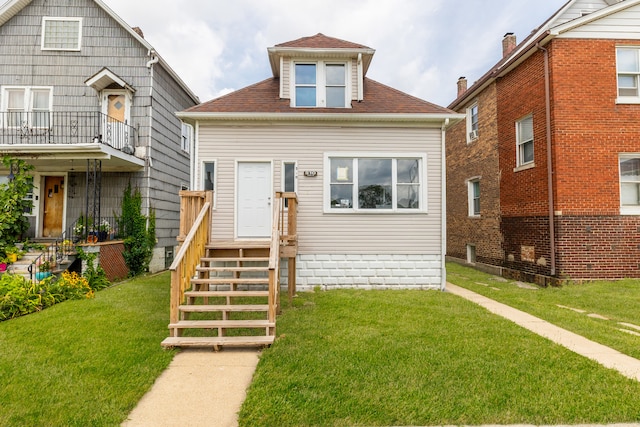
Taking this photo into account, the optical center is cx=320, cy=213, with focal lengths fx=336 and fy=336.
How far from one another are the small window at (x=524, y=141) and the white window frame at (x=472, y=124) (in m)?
2.72

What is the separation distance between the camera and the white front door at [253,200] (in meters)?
8.43

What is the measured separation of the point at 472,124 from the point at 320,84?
26.0ft

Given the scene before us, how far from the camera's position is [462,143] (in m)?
14.5

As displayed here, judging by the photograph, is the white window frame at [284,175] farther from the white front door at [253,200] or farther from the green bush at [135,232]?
the green bush at [135,232]

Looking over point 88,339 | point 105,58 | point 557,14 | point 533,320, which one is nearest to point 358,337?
point 533,320

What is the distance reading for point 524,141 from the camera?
10508 mm

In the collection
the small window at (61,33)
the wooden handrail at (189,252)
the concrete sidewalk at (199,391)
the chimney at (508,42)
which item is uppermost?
the chimney at (508,42)

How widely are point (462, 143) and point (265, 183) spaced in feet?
32.4

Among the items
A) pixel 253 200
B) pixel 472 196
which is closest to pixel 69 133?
pixel 253 200

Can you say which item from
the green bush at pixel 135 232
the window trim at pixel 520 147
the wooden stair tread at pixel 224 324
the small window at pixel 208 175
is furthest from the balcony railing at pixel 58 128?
the window trim at pixel 520 147

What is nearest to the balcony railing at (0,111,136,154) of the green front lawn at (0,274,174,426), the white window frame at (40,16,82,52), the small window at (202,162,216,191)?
the white window frame at (40,16,82,52)

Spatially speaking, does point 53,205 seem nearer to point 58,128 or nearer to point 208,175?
point 58,128

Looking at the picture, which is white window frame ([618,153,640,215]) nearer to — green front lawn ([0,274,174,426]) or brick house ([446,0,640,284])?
brick house ([446,0,640,284])

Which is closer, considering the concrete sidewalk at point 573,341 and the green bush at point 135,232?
the concrete sidewalk at point 573,341
